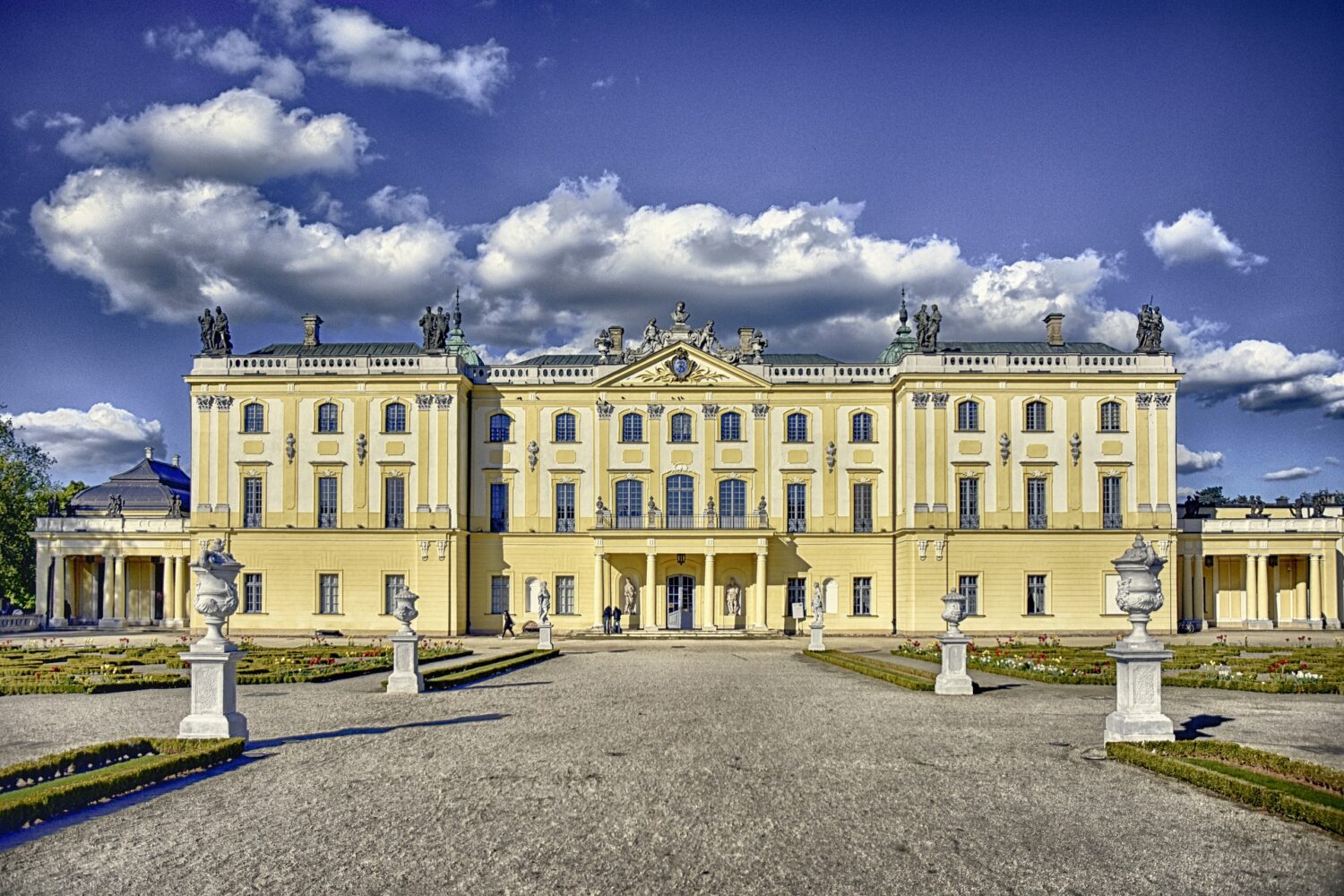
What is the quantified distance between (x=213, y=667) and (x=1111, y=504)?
38826mm

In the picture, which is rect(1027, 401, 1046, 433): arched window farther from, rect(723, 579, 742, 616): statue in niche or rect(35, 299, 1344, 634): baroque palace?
rect(723, 579, 742, 616): statue in niche

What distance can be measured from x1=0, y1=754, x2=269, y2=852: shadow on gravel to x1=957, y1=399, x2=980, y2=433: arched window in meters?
36.2

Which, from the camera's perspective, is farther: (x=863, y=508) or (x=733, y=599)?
(x=863, y=508)

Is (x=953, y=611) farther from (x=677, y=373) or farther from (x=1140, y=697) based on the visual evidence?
(x=677, y=373)

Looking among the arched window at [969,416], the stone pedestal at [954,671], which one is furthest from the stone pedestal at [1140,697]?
the arched window at [969,416]

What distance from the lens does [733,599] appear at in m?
46.7

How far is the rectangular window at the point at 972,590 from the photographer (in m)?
44.9

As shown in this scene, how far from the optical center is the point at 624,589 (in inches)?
1831

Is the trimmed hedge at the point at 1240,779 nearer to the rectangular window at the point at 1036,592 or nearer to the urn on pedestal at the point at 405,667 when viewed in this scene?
the urn on pedestal at the point at 405,667

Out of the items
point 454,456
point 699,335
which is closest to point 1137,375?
point 699,335

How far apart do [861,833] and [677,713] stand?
841 centimetres

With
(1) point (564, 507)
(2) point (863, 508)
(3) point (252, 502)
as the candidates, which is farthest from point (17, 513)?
(2) point (863, 508)

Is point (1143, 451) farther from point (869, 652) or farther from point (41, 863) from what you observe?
point (41, 863)

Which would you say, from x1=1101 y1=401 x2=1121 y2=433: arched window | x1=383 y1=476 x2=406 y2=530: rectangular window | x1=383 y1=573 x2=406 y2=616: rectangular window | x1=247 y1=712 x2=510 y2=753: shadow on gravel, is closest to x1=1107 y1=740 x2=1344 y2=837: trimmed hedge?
x1=247 y1=712 x2=510 y2=753: shadow on gravel
